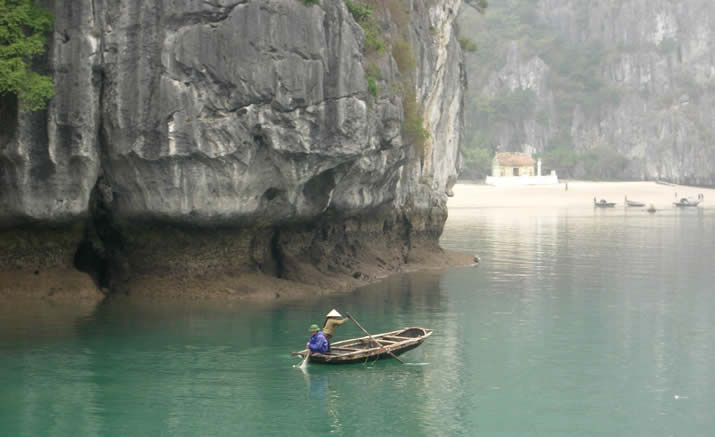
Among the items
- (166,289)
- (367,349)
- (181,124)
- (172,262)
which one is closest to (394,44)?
(181,124)

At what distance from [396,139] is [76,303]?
11223 mm

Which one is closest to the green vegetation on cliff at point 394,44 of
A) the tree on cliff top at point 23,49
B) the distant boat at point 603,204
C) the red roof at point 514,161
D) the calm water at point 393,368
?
the calm water at point 393,368

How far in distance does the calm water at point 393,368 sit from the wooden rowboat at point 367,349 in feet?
0.84

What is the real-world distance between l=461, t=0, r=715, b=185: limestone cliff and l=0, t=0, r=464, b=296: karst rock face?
4202 inches

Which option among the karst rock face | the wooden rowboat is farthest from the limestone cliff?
the wooden rowboat

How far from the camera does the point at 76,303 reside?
2614cm

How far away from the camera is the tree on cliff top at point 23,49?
74.1 feet

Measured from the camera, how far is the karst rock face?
24.2m

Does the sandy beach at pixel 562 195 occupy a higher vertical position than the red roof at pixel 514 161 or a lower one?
lower

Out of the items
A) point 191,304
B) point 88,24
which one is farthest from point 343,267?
point 88,24

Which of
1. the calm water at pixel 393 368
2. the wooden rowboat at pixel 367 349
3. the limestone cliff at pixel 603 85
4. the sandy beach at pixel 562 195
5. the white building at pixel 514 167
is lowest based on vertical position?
the calm water at pixel 393 368

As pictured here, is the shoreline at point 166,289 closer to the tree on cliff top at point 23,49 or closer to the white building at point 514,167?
the tree on cliff top at point 23,49

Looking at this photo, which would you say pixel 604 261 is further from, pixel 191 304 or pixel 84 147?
pixel 84 147

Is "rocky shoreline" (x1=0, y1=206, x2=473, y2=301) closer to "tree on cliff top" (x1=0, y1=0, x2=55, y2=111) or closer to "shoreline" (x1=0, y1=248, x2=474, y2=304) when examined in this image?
"shoreline" (x1=0, y1=248, x2=474, y2=304)
